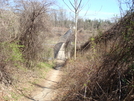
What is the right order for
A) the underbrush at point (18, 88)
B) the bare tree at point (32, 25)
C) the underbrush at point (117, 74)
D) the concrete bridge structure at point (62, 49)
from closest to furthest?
the underbrush at point (117, 74)
the underbrush at point (18, 88)
the bare tree at point (32, 25)
the concrete bridge structure at point (62, 49)

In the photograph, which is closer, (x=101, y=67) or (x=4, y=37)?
(x=101, y=67)

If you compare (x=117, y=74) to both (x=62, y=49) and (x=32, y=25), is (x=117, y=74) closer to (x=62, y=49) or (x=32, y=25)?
(x=32, y=25)

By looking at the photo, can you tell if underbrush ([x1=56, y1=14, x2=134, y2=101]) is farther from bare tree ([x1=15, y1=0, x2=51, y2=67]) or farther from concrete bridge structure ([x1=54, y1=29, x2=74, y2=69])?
concrete bridge structure ([x1=54, y1=29, x2=74, y2=69])

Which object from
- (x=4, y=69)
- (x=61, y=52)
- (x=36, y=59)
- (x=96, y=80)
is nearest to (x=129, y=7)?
(x=96, y=80)

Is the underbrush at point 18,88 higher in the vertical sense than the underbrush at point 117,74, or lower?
lower

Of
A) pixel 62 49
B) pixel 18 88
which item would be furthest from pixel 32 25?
pixel 62 49

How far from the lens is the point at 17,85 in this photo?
807 cm

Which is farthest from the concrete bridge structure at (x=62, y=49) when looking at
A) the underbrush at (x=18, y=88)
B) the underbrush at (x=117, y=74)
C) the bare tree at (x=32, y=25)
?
the underbrush at (x=117, y=74)

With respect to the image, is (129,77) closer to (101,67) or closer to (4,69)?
(101,67)

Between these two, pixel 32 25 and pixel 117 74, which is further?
pixel 32 25

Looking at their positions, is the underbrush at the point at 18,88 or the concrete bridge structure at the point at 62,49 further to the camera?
the concrete bridge structure at the point at 62,49

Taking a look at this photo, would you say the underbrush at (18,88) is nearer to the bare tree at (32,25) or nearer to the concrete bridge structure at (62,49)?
the bare tree at (32,25)

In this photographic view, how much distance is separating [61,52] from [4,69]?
1660cm

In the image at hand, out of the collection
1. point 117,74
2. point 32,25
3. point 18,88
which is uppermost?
point 32,25
